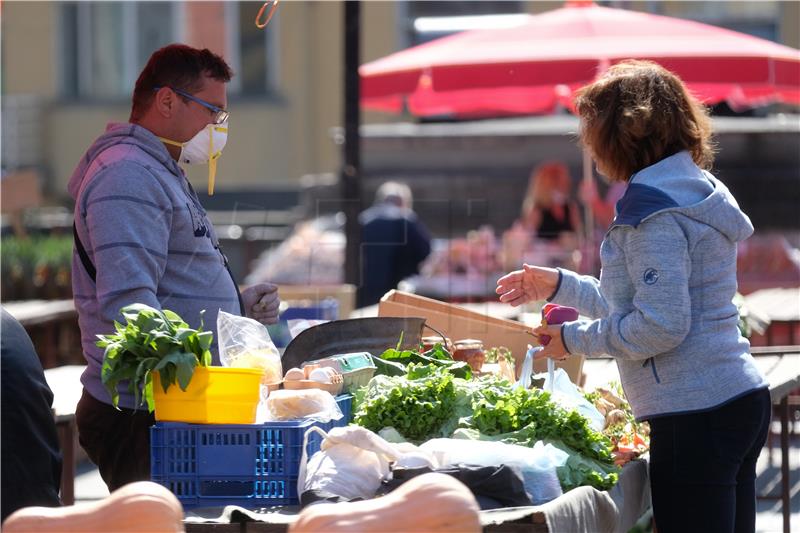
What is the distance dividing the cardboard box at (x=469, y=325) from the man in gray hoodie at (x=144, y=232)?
33.2 inches

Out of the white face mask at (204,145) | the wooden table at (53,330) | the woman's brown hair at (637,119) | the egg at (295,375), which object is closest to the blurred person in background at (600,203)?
the wooden table at (53,330)

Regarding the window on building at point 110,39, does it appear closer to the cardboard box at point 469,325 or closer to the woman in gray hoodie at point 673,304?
the cardboard box at point 469,325

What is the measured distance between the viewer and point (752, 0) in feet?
52.1

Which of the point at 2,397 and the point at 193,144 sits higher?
the point at 193,144

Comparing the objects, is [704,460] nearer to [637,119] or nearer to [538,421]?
[538,421]

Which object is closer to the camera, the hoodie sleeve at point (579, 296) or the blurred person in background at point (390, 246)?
the hoodie sleeve at point (579, 296)

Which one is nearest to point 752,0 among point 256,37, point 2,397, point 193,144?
point 256,37

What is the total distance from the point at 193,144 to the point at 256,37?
14.2 meters

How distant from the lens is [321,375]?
127 inches

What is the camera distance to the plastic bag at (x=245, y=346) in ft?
10.3

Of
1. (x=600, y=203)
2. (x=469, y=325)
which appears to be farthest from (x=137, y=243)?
(x=600, y=203)

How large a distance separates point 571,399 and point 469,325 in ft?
3.26

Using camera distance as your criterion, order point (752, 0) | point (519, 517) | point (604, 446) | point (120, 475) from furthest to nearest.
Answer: point (752, 0), point (120, 475), point (604, 446), point (519, 517)

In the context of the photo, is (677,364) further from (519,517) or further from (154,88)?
(154,88)
